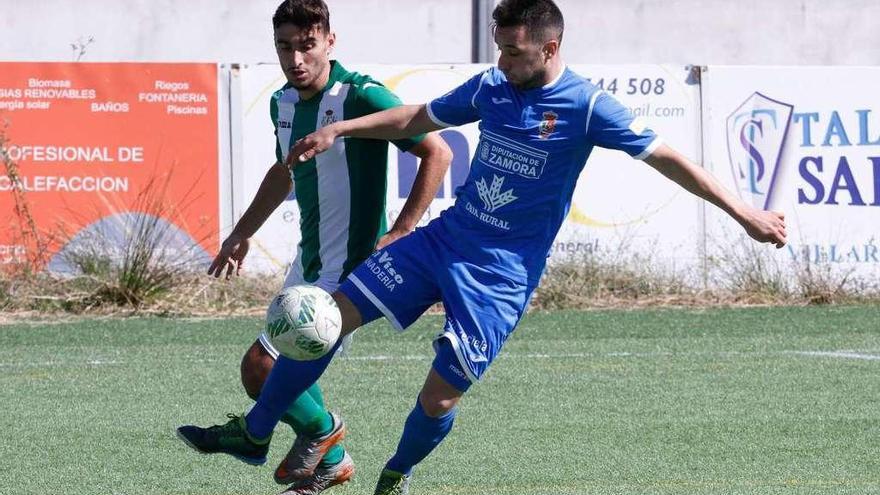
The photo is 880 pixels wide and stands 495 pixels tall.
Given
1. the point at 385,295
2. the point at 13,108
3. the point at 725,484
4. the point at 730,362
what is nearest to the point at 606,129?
the point at 385,295

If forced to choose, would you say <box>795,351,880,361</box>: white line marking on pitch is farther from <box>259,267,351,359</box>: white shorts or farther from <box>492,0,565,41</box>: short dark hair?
<box>492,0,565,41</box>: short dark hair

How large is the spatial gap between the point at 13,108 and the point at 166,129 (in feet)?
4.65

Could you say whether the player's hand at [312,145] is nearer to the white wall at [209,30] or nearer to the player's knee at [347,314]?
the player's knee at [347,314]

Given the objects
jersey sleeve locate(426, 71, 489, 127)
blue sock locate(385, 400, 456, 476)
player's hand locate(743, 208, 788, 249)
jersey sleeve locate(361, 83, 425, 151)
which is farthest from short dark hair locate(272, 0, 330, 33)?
player's hand locate(743, 208, 788, 249)

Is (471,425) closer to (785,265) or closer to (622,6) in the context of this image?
(785,265)

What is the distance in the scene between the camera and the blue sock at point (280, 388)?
20.7 feet

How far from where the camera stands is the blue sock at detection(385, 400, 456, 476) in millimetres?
6176

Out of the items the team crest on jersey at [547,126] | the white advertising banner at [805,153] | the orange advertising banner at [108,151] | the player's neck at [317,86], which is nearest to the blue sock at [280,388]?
the player's neck at [317,86]

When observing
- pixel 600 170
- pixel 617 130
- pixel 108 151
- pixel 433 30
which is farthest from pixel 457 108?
pixel 433 30

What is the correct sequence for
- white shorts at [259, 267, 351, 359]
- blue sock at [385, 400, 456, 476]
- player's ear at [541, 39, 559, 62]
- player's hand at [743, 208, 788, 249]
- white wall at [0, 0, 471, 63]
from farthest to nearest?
white wall at [0, 0, 471, 63] → white shorts at [259, 267, 351, 359] → blue sock at [385, 400, 456, 476] → player's ear at [541, 39, 559, 62] → player's hand at [743, 208, 788, 249]

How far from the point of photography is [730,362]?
35.1ft

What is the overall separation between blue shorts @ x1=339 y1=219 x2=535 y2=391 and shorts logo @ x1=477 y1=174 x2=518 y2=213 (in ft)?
0.72

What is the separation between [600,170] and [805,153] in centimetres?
199

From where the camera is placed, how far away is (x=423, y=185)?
6.59 m
